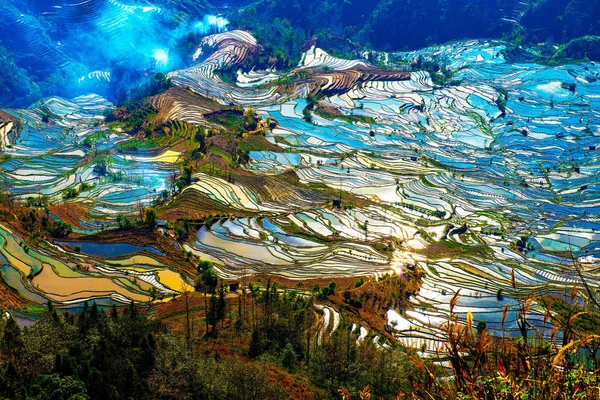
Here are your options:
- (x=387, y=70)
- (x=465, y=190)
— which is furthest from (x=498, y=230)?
(x=387, y=70)

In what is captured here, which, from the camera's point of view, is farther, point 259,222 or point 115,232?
point 259,222

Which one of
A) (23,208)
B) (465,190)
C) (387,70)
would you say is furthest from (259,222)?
(387,70)

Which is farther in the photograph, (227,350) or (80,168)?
(80,168)

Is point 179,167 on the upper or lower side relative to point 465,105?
lower

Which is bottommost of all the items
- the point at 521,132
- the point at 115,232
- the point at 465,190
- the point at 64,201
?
the point at 115,232

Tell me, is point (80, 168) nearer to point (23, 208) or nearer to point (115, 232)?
point (23, 208)

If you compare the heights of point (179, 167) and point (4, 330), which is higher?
point (179, 167)

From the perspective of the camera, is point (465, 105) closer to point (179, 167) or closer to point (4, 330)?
point (179, 167)

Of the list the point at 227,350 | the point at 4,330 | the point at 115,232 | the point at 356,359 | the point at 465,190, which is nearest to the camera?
the point at 4,330

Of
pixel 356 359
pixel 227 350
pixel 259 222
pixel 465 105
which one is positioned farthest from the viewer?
pixel 465 105

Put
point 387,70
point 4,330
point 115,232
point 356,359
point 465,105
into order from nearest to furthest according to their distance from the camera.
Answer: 1. point 4,330
2. point 356,359
3. point 115,232
4. point 465,105
5. point 387,70
